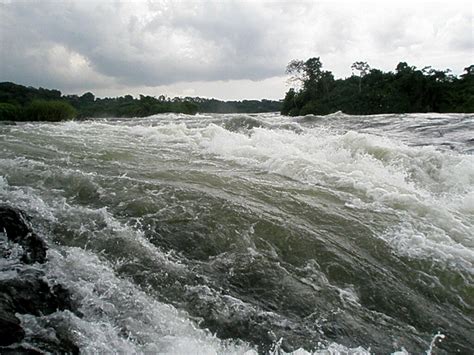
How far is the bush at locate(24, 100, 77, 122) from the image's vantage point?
18.6 meters

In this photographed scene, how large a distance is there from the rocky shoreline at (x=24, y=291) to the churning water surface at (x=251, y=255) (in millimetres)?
84

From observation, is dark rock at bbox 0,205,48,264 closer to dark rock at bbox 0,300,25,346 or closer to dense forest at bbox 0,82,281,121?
dark rock at bbox 0,300,25,346

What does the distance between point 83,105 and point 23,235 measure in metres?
56.9

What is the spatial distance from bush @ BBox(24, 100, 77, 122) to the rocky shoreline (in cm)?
1710

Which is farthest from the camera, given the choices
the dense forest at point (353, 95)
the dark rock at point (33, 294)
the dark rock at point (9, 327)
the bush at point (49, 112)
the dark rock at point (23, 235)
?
the dense forest at point (353, 95)

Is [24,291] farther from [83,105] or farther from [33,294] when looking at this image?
[83,105]

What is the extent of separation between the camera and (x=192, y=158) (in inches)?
309

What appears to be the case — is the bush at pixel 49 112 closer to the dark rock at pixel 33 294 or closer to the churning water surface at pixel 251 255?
the churning water surface at pixel 251 255

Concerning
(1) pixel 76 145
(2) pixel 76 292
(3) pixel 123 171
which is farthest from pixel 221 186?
(1) pixel 76 145

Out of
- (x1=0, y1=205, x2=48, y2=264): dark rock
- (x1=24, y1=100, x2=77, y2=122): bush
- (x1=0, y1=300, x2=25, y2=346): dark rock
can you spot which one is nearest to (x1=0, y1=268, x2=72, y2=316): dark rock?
(x1=0, y1=300, x2=25, y2=346): dark rock

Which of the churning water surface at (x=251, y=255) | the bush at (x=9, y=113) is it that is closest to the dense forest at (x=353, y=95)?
the bush at (x=9, y=113)

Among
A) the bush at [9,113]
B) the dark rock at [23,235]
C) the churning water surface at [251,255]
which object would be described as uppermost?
the bush at [9,113]

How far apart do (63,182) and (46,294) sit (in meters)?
3.00

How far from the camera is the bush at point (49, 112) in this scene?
18641mm
